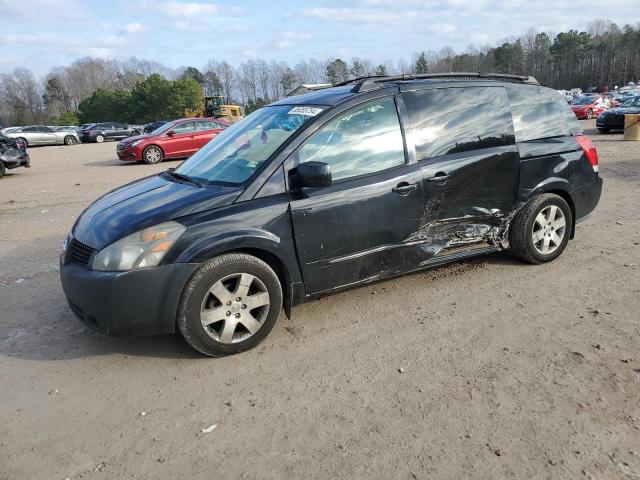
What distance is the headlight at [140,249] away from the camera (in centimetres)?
334

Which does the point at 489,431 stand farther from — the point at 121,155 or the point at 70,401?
the point at 121,155

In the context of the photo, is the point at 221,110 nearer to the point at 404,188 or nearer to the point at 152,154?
the point at 152,154

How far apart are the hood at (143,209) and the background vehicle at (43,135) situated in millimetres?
35277

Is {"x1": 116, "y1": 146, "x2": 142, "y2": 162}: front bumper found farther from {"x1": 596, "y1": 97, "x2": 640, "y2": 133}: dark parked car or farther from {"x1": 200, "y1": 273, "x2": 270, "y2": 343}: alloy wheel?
{"x1": 596, "y1": 97, "x2": 640, "y2": 133}: dark parked car

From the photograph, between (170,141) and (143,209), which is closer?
(143,209)

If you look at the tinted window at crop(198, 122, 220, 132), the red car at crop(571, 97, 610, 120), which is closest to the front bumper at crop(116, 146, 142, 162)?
the tinted window at crop(198, 122, 220, 132)

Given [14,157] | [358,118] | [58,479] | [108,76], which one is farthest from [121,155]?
[108,76]

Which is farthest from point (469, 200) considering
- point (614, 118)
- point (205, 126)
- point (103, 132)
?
point (103, 132)

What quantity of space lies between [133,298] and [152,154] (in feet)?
51.3

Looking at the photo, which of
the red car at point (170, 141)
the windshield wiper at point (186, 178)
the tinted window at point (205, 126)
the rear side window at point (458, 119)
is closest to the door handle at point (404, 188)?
the rear side window at point (458, 119)

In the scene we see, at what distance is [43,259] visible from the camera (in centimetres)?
625

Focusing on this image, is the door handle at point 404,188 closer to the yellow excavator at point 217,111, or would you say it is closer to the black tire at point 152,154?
the black tire at point 152,154

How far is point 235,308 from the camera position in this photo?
3.57 metres

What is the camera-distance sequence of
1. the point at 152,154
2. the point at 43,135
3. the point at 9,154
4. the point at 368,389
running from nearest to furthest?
the point at 368,389 < the point at 9,154 < the point at 152,154 < the point at 43,135
